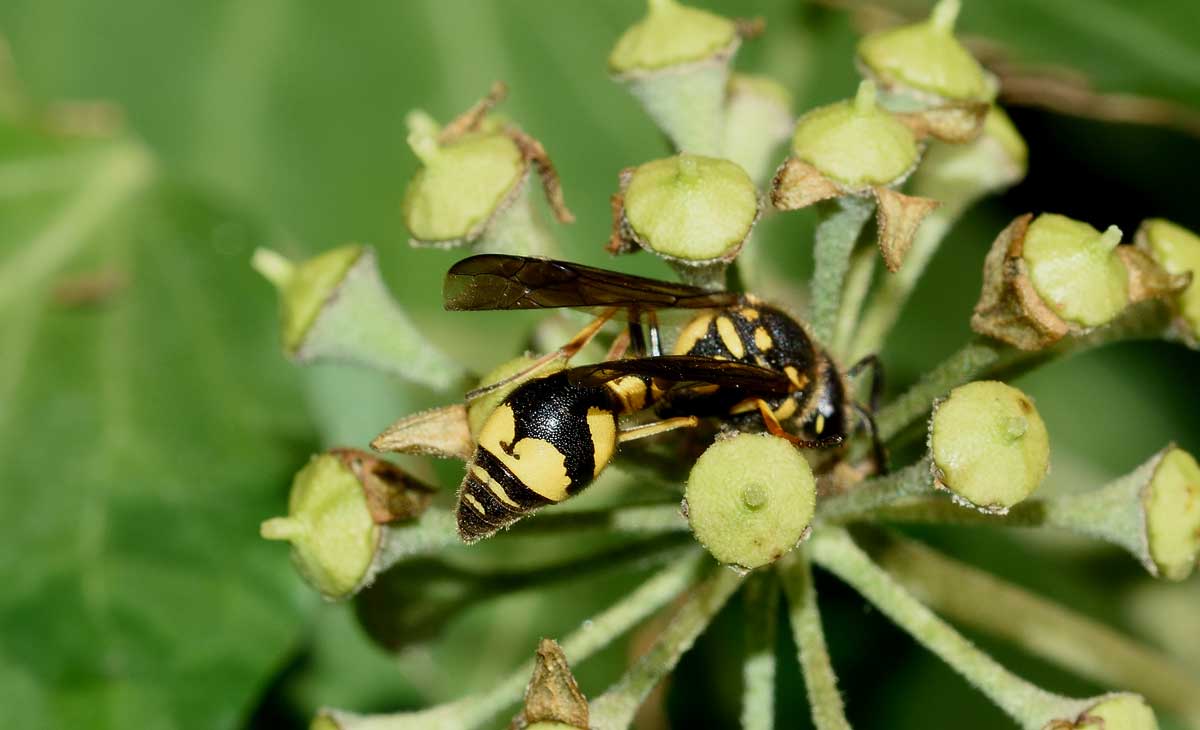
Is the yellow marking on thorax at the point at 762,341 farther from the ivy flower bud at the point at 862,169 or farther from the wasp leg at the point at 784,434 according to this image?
the ivy flower bud at the point at 862,169

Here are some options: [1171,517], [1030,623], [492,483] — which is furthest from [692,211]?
[1030,623]

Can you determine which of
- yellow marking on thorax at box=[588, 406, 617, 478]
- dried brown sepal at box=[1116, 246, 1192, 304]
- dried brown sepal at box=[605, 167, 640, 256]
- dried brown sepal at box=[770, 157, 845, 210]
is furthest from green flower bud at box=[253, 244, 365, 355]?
dried brown sepal at box=[1116, 246, 1192, 304]

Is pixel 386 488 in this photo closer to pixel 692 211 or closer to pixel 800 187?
pixel 692 211

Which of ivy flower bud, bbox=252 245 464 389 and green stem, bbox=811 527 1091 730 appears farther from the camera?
ivy flower bud, bbox=252 245 464 389

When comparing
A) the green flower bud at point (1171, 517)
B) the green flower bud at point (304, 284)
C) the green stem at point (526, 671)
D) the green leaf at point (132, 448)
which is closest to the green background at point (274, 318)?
the green leaf at point (132, 448)

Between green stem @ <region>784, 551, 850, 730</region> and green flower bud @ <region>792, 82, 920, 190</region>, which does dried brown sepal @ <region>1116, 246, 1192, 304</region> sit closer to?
green flower bud @ <region>792, 82, 920, 190</region>

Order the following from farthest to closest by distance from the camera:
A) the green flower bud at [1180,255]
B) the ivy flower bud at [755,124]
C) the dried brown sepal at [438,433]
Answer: the ivy flower bud at [755,124] < the green flower bud at [1180,255] < the dried brown sepal at [438,433]
